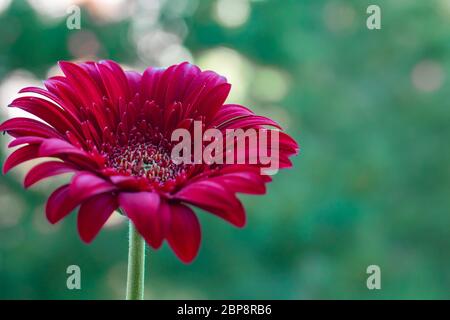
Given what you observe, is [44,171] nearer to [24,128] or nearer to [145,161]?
[24,128]

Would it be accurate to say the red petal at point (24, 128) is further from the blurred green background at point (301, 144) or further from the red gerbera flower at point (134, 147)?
the blurred green background at point (301, 144)

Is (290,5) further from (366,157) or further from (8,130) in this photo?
(8,130)

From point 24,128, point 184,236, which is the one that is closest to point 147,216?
point 184,236

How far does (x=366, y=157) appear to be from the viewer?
2.30 meters

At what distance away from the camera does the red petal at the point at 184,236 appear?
37 cm

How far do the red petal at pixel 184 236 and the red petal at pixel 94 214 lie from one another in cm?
4

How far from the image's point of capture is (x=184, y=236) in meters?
0.38

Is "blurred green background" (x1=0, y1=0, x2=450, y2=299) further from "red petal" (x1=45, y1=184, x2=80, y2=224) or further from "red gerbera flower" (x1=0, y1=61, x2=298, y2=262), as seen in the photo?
"red petal" (x1=45, y1=184, x2=80, y2=224)

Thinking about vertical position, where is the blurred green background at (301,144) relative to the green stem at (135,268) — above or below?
above

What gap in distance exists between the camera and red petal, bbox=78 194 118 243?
376mm

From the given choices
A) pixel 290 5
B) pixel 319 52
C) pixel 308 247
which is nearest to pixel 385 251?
pixel 308 247

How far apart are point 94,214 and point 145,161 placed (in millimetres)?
206

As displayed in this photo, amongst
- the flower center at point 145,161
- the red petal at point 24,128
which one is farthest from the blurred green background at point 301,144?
the red petal at point 24,128

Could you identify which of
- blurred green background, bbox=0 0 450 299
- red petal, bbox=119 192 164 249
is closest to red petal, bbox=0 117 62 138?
red petal, bbox=119 192 164 249
